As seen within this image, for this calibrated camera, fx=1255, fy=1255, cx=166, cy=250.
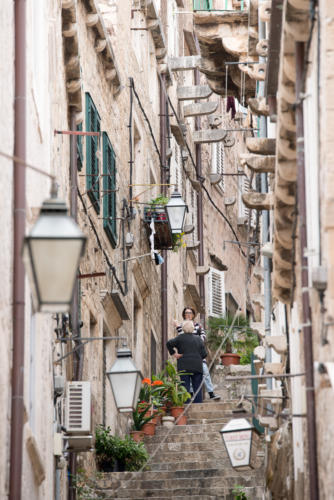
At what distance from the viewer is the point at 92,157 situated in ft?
59.0

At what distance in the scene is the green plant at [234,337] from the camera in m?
27.9

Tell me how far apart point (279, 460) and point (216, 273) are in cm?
1936

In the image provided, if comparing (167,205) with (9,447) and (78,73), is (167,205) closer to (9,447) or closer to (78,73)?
(78,73)

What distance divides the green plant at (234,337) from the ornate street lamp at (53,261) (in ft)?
65.9

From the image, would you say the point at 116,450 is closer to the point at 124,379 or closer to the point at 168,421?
the point at 168,421

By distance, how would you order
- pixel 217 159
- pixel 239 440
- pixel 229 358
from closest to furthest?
pixel 239 440 → pixel 229 358 → pixel 217 159

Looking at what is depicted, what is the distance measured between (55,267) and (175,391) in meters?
13.9

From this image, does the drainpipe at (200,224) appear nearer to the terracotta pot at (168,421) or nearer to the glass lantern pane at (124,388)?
the terracotta pot at (168,421)

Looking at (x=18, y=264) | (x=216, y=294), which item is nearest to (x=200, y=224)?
(x=216, y=294)

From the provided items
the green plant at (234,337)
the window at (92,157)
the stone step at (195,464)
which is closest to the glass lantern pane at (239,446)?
the stone step at (195,464)

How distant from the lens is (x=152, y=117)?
26.0 metres

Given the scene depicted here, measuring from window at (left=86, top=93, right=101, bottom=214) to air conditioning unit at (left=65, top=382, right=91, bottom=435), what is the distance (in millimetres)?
4126

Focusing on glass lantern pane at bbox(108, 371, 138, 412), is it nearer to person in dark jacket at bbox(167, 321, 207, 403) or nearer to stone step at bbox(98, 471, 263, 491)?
stone step at bbox(98, 471, 263, 491)

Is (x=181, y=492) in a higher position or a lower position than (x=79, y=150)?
lower
